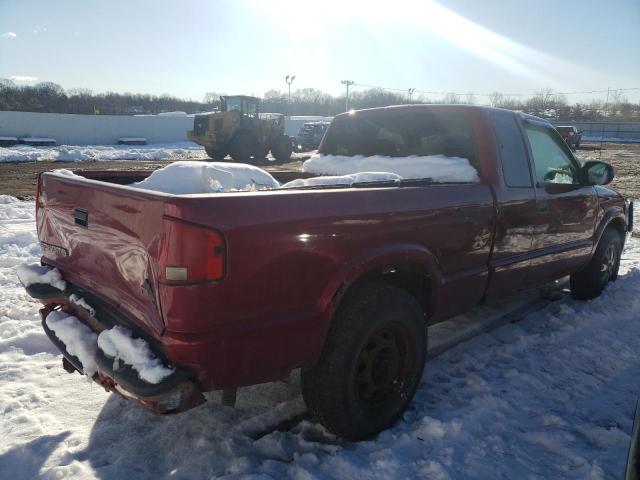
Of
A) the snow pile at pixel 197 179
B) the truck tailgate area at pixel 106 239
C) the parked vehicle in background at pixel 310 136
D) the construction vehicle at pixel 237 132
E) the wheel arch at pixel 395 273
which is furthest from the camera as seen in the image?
the parked vehicle in background at pixel 310 136

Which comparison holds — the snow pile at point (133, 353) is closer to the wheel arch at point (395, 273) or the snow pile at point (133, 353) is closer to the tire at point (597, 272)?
the wheel arch at point (395, 273)

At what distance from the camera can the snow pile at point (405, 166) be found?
339 centimetres

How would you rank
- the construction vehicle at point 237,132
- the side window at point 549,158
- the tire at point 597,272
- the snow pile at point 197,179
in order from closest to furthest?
the snow pile at point 197,179, the side window at point 549,158, the tire at point 597,272, the construction vehicle at point 237,132

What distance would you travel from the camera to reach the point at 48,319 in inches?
111

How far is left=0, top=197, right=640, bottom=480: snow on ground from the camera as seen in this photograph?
2426 mm

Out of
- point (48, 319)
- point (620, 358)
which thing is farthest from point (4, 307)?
point (620, 358)

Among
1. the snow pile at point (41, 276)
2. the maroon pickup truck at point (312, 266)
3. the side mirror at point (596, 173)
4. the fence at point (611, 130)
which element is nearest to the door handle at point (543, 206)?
the maroon pickup truck at point (312, 266)

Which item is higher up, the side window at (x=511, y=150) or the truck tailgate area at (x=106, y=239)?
the side window at (x=511, y=150)

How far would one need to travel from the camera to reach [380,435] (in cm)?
272

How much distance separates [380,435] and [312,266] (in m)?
1.14

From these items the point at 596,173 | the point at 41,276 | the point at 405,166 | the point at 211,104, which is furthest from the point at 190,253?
the point at 211,104

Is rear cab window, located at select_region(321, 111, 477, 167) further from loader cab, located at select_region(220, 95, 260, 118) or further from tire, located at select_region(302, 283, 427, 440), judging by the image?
loader cab, located at select_region(220, 95, 260, 118)

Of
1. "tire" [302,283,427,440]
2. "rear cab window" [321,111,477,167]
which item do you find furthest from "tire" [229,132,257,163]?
"tire" [302,283,427,440]

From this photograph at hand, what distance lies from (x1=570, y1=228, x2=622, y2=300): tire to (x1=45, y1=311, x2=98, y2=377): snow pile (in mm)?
4569
